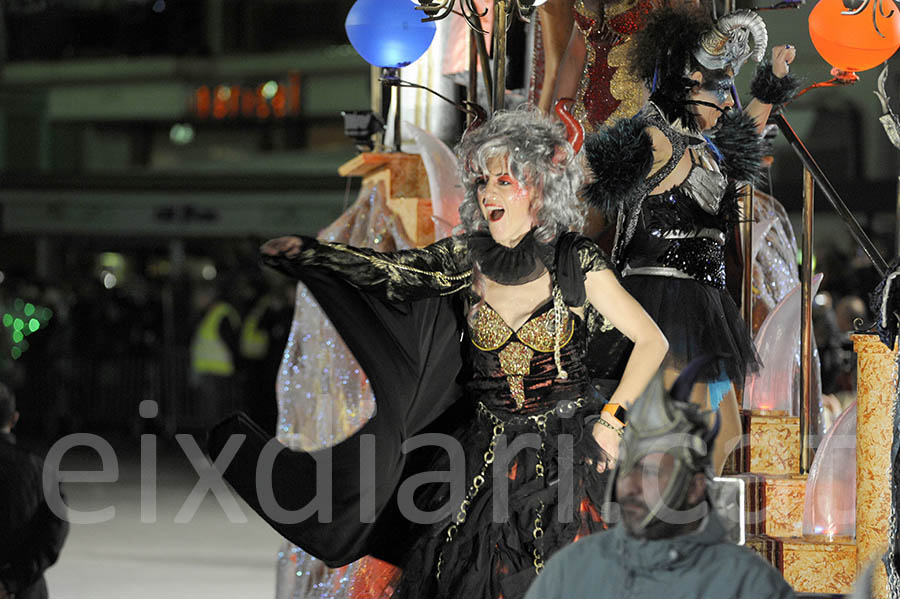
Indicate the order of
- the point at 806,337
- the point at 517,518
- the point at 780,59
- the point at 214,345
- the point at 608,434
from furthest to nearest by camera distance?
1. the point at 214,345
2. the point at 806,337
3. the point at 780,59
4. the point at 517,518
5. the point at 608,434

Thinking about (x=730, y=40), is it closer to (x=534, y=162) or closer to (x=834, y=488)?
(x=534, y=162)

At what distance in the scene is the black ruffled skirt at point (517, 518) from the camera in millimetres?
3656

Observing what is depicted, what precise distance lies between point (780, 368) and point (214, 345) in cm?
772

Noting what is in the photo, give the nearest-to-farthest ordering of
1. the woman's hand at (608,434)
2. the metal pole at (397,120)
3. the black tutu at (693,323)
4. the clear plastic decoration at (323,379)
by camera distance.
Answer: the woman's hand at (608,434)
the black tutu at (693,323)
the clear plastic decoration at (323,379)
the metal pole at (397,120)

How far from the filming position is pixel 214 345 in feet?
40.3

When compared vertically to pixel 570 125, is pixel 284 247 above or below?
below

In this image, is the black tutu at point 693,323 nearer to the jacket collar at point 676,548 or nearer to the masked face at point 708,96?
the masked face at point 708,96

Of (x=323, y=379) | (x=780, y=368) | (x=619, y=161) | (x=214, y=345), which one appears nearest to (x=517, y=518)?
(x=619, y=161)

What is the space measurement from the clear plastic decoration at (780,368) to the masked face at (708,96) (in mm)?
1226

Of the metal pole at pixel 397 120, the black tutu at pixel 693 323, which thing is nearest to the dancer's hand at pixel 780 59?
the black tutu at pixel 693 323

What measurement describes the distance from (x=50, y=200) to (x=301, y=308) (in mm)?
17351

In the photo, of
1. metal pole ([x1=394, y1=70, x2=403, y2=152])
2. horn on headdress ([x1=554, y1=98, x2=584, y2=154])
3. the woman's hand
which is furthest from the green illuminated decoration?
the woman's hand

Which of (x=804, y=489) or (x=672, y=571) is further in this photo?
(x=804, y=489)

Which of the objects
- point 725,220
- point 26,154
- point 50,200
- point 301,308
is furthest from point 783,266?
point 26,154
